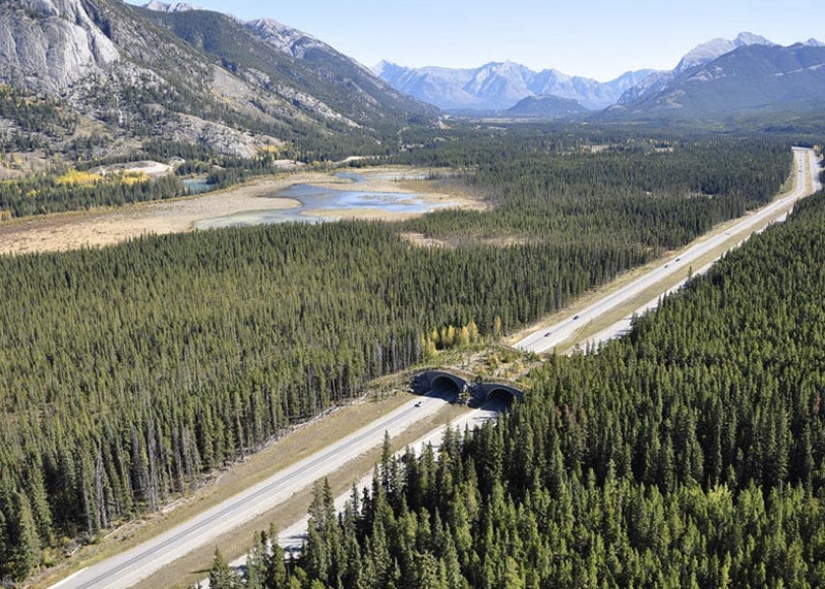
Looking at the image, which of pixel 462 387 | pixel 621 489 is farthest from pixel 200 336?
pixel 621 489

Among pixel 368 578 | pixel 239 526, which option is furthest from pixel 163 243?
pixel 368 578

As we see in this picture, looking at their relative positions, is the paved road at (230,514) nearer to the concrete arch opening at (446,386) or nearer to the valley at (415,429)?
the valley at (415,429)

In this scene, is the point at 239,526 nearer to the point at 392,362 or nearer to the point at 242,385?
the point at 242,385

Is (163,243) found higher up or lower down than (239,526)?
higher up

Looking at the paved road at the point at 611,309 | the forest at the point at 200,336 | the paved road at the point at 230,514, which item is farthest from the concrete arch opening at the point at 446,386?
the paved road at the point at 611,309

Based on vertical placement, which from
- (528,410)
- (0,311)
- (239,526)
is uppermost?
(0,311)

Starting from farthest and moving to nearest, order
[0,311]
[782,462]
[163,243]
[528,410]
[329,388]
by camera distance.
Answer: [163,243] → [0,311] → [329,388] → [528,410] → [782,462]
